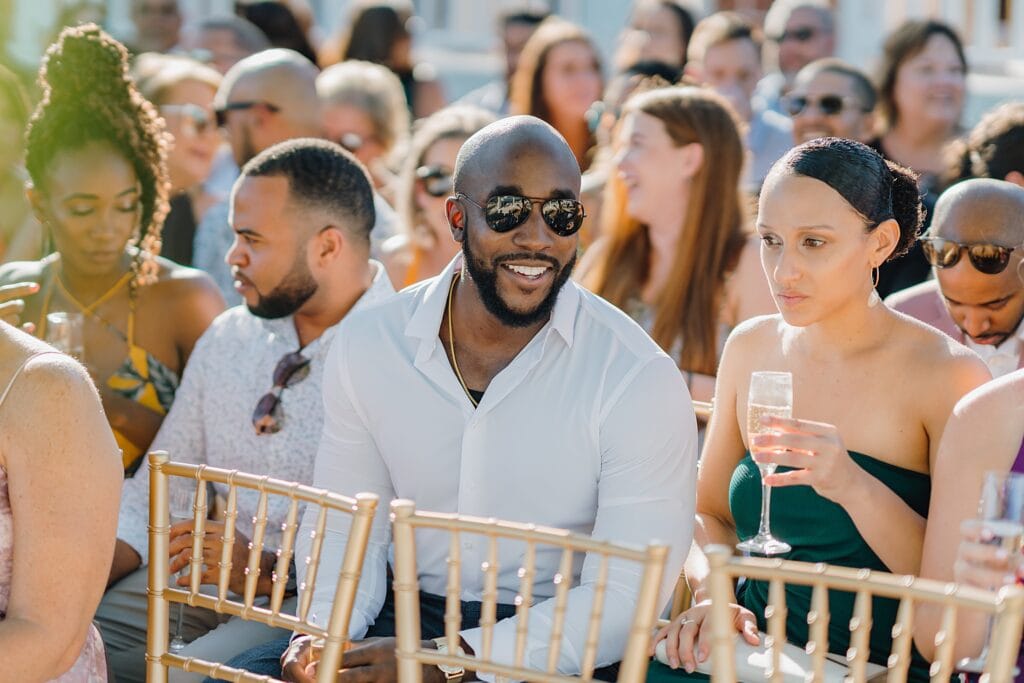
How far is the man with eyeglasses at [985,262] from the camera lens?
12.3ft

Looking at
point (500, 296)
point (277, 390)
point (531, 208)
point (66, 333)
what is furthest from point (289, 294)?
point (531, 208)

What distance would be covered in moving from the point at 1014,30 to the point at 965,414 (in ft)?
34.2

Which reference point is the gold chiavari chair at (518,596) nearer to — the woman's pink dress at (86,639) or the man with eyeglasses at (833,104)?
the woman's pink dress at (86,639)

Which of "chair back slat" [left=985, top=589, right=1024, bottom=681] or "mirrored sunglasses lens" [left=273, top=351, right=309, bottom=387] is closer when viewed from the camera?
"chair back slat" [left=985, top=589, right=1024, bottom=681]

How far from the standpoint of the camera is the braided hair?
486cm

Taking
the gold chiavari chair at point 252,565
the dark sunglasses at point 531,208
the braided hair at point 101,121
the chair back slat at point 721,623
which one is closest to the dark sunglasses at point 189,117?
the braided hair at point 101,121

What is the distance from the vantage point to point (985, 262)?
12.4 feet

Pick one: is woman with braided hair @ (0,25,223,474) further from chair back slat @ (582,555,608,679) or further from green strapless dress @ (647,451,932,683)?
chair back slat @ (582,555,608,679)

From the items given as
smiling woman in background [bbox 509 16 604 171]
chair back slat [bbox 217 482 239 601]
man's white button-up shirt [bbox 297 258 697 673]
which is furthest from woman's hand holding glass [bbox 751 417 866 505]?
smiling woman in background [bbox 509 16 604 171]

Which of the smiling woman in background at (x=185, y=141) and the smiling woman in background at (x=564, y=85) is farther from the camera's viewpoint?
the smiling woman in background at (x=564, y=85)

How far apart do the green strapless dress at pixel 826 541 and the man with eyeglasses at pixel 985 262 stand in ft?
2.21

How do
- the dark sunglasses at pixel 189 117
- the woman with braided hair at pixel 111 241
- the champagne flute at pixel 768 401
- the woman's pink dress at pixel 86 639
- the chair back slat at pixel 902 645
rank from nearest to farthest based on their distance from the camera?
1. the chair back slat at pixel 902 645
2. the woman's pink dress at pixel 86 639
3. the champagne flute at pixel 768 401
4. the woman with braided hair at pixel 111 241
5. the dark sunglasses at pixel 189 117

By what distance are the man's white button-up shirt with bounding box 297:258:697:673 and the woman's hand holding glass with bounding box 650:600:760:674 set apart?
10 cm

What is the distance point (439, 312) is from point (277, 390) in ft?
3.31
